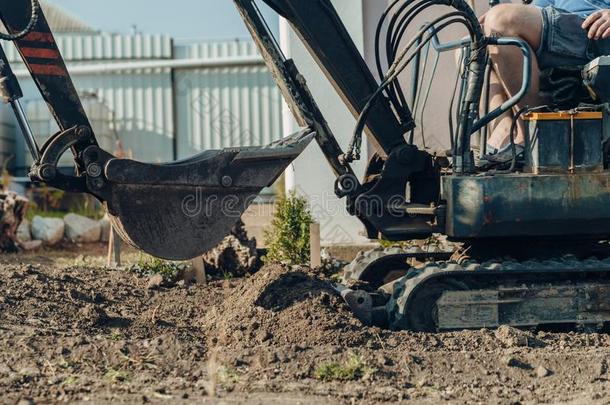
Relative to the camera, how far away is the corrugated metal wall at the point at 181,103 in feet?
56.4

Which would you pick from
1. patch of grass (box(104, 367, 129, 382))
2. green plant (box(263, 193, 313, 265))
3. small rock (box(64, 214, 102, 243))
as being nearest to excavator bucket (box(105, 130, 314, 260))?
patch of grass (box(104, 367, 129, 382))

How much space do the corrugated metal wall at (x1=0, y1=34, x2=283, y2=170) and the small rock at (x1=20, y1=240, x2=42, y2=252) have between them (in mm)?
4585

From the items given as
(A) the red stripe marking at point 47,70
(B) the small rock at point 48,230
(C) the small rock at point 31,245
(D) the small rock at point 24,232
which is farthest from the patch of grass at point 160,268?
(B) the small rock at point 48,230

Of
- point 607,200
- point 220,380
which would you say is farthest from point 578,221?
point 220,380

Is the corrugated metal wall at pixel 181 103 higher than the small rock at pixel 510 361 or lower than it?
higher

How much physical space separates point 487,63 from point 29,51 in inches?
107

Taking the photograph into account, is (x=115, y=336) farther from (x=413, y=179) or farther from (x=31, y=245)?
(x=31, y=245)

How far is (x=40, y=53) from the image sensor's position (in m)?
5.63

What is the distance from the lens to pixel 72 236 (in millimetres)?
13531

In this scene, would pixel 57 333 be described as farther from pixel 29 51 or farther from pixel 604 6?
pixel 604 6

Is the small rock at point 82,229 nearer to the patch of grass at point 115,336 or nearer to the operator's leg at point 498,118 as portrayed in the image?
the patch of grass at point 115,336

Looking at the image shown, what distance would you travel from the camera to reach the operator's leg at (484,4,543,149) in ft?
20.1

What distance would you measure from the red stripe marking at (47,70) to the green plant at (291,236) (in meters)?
3.31

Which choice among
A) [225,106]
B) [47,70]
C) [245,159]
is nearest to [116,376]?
[245,159]
